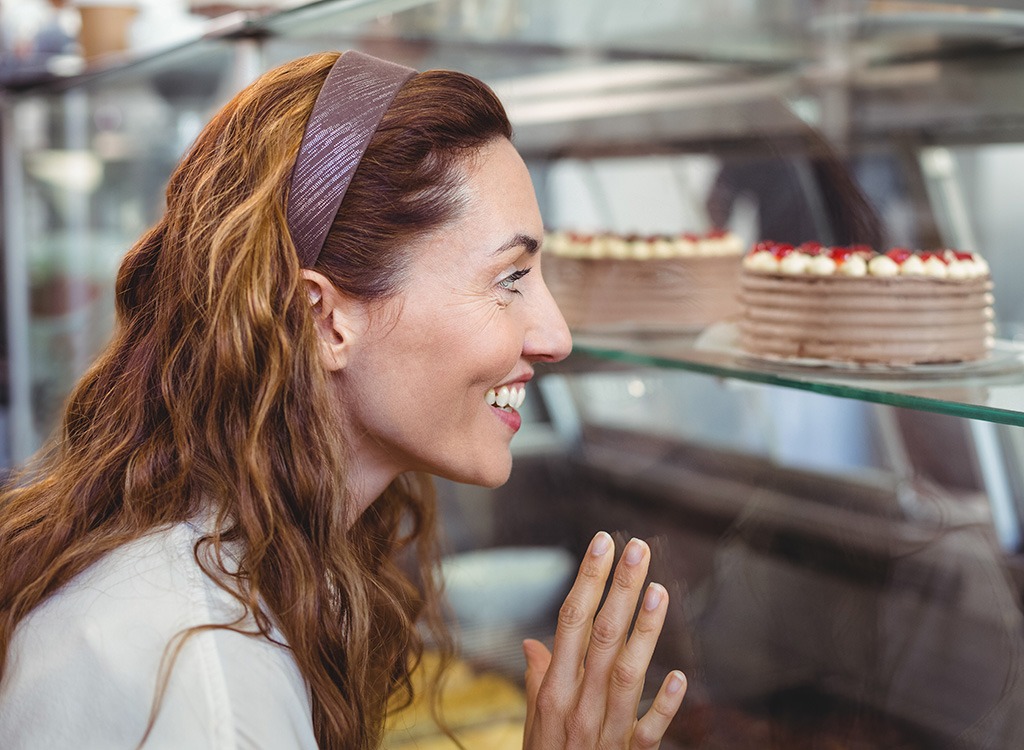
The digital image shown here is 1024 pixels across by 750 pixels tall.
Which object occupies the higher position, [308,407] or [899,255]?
[899,255]

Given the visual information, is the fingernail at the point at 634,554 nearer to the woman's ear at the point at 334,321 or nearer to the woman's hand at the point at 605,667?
the woman's hand at the point at 605,667

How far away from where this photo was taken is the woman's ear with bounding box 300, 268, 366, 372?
1.08 meters

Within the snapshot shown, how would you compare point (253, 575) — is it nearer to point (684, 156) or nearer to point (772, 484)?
point (772, 484)

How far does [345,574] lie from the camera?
108 centimetres

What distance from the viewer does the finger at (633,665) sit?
102cm

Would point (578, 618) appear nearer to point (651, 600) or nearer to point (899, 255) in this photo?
point (651, 600)

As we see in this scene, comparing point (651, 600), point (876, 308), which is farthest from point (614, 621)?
point (876, 308)

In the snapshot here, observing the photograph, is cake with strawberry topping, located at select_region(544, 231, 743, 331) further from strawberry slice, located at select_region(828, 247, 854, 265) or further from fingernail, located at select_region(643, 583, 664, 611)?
fingernail, located at select_region(643, 583, 664, 611)

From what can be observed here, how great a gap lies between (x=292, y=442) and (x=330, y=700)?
9.3 inches

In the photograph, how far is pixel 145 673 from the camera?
36.2 inches

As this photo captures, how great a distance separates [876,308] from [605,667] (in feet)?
1.43

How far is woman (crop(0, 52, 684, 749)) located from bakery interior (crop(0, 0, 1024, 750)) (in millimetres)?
233

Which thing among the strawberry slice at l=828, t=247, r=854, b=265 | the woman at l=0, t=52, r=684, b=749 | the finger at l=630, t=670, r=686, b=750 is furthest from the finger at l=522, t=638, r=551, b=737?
the strawberry slice at l=828, t=247, r=854, b=265

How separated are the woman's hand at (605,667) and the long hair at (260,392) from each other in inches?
7.5
